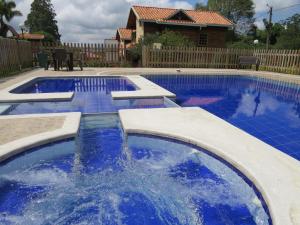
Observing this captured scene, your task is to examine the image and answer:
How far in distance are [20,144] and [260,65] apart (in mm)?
17926

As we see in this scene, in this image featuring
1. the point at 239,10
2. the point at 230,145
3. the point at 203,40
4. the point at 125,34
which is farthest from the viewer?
the point at 239,10

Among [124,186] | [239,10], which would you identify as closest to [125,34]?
[239,10]

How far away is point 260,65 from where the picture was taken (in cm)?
1812

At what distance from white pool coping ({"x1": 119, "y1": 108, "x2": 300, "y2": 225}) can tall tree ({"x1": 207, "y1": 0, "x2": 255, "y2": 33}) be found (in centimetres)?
4429

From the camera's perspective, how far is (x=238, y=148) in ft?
12.4

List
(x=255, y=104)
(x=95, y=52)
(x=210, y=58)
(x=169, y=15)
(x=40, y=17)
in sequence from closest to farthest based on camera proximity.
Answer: (x=255, y=104), (x=95, y=52), (x=210, y=58), (x=169, y=15), (x=40, y=17)

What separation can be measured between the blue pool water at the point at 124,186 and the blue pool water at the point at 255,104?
169cm

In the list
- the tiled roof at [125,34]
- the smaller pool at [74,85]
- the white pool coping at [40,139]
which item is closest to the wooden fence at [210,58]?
the smaller pool at [74,85]

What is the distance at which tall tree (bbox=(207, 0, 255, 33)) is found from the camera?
4372cm

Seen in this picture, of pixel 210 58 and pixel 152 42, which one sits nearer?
pixel 210 58

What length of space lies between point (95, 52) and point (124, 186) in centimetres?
1513

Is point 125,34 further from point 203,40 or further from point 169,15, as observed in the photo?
point 203,40

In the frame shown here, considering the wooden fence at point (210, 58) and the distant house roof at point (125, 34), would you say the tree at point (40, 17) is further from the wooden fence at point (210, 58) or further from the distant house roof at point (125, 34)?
the wooden fence at point (210, 58)

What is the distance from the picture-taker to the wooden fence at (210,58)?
16297mm
